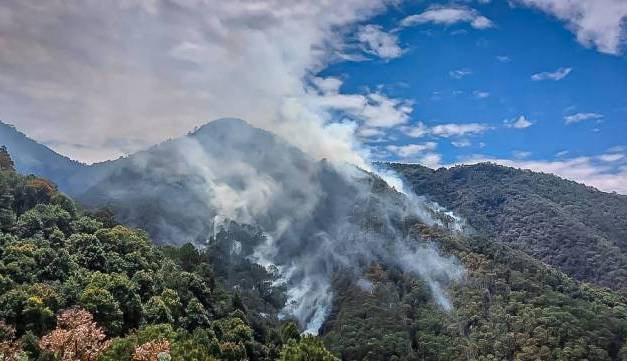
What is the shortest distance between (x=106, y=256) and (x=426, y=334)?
8008 cm

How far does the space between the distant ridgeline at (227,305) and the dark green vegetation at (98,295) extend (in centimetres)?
15

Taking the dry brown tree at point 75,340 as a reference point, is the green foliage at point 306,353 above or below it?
above

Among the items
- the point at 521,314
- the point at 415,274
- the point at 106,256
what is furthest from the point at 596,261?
the point at 106,256

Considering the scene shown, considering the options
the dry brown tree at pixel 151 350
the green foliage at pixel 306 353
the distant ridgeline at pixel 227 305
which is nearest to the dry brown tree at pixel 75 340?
the distant ridgeline at pixel 227 305

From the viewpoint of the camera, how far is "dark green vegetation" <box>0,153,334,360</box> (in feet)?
155

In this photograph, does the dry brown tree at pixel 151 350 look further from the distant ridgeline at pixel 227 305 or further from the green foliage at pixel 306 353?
the green foliage at pixel 306 353

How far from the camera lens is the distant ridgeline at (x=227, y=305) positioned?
1948 inches

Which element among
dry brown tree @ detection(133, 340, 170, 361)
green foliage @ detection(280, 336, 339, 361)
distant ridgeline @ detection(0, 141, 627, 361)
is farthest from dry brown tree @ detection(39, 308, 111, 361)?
green foliage @ detection(280, 336, 339, 361)

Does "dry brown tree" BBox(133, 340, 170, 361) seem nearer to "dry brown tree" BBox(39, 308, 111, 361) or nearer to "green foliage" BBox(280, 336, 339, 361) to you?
"dry brown tree" BBox(39, 308, 111, 361)

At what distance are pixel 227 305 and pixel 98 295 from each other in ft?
120

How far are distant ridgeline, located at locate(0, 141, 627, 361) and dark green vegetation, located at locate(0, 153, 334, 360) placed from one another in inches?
5.8

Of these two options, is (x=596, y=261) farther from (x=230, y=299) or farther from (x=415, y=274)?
(x=230, y=299)

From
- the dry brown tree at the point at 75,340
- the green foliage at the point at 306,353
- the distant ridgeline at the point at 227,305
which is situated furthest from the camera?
the green foliage at the point at 306,353

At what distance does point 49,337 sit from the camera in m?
46.3
